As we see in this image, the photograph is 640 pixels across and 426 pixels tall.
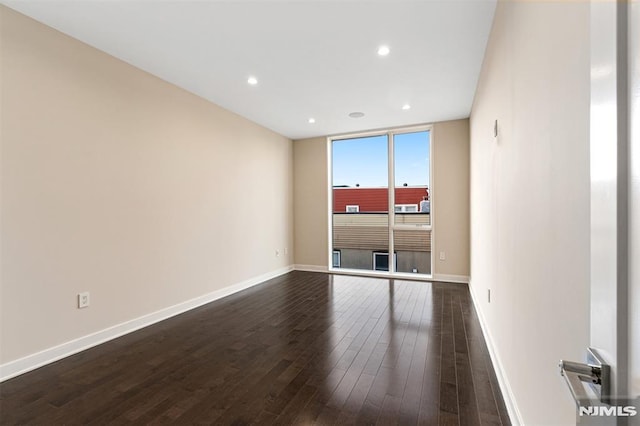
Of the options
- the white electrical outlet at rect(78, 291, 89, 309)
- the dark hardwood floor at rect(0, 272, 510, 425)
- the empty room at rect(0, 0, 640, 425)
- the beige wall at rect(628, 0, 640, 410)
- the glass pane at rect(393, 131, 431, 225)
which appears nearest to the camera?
the beige wall at rect(628, 0, 640, 410)

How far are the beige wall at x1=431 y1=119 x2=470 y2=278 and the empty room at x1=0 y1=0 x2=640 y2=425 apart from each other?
18cm

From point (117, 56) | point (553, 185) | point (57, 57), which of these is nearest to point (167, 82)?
point (117, 56)

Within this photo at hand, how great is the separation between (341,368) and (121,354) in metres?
1.88

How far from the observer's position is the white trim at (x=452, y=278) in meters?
4.78

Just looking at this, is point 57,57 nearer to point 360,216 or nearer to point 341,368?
point 341,368

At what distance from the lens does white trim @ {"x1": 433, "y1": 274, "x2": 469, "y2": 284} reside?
15.7ft

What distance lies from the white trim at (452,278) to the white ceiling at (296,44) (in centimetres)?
274

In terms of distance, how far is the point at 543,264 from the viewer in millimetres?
1173

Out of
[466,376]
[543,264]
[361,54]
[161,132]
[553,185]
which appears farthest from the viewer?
[161,132]

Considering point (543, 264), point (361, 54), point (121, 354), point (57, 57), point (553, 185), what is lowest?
point (121, 354)

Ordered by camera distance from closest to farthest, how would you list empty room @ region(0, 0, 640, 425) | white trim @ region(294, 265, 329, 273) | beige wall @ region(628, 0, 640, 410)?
beige wall @ region(628, 0, 640, 410), empty room @ region(0, 0, 640, 425), white trim @ region(294, 265, 329, 273)

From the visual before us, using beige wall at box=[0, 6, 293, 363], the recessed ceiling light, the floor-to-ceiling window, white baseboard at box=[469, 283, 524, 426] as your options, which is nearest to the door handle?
white baseboard at box=[469, 283, 524, 426]

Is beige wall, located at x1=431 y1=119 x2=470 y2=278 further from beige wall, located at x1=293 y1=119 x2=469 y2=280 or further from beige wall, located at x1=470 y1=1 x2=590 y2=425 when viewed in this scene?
beige wall, located at x1=470 y1=1 x2=590 y2=425

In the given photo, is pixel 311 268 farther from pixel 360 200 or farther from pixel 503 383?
pixel 503 383
